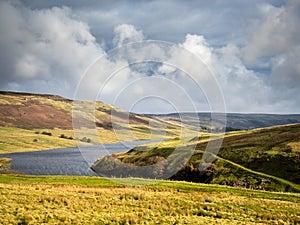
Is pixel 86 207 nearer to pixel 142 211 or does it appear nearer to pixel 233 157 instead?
pixel 142 211

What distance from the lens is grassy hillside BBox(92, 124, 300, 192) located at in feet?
162

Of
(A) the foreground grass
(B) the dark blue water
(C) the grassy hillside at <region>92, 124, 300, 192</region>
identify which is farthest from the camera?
(B) the dark blue water

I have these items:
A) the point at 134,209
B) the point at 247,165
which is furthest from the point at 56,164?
the point at 134,209

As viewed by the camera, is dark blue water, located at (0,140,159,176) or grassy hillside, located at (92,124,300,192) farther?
dark blue water, located at (0,140,159,176)

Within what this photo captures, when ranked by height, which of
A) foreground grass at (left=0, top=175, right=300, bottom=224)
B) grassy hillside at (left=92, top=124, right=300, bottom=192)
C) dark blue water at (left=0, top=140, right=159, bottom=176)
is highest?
grassy hillside at (left=92, top=124, right=300, bottom=192)

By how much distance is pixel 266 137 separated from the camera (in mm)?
76938

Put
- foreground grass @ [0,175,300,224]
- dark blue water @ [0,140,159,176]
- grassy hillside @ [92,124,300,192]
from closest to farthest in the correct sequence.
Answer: foreground grass @ [0,175,300,224]
grassy hillside @ [92,124,300,192]
dark blue water @ [0,140,159,176]

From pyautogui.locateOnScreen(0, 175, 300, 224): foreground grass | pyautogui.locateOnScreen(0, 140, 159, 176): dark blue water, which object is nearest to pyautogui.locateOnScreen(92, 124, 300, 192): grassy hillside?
pyautogui.locateOnScreen(0, 140, 159, 176): dark blue water

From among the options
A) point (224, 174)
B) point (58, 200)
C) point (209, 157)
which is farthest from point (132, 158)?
point (58, 200)

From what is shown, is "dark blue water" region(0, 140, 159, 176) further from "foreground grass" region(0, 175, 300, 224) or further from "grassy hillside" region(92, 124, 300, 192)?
"foreground grass" region(0, 175, 300, 224)

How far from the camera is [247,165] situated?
193ft

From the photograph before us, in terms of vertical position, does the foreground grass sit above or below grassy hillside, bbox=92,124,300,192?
below

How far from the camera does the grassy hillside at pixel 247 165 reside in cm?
4950

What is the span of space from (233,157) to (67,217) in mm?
51779
